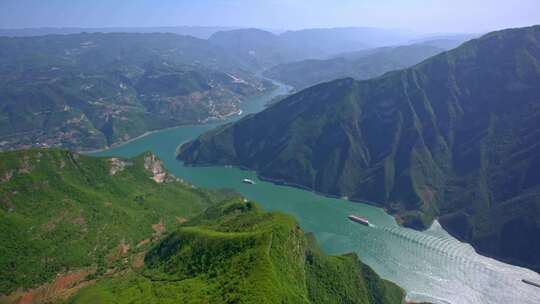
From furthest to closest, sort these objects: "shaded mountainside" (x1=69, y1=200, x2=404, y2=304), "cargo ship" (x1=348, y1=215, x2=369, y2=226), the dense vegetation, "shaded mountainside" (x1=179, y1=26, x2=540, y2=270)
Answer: "cargo ship" (x1=348, y1=215, x2=369, y2=226) → "shaded mountainside" (x1=179, y1=26, x2=540, y2=270) → the dense vegetation → "shaded mountainside" (x1=69, y1=200, x2=404, y2=304)

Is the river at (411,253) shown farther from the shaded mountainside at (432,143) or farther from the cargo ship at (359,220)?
the shaded mountainside at (432,143)

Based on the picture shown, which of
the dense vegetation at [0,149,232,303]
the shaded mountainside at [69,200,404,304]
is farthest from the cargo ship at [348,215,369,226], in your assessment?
the dense vegetation at [0,149,232,303]

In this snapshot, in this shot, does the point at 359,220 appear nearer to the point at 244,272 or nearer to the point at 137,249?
the point at 137,249

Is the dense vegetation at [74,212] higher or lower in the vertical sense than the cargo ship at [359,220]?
higher

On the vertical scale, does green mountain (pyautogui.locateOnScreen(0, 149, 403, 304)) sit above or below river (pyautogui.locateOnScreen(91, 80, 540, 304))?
above

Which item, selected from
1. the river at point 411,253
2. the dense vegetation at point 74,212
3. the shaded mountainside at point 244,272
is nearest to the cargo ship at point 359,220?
the river at point 411,253

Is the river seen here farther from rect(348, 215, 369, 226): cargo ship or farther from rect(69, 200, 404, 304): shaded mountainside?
rect(69, 200, 404, 304): shaded mountainside

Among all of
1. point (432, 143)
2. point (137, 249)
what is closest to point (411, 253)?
point (432, 143)
